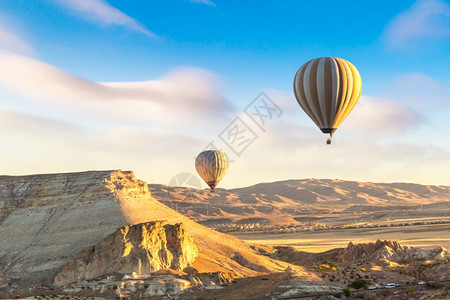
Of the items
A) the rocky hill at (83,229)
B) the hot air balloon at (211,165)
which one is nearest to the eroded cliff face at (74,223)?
the rocky hill at (83,229)

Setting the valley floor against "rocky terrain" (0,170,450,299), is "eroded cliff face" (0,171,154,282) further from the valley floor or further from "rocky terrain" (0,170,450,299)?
the valley floor

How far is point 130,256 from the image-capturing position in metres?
52.6

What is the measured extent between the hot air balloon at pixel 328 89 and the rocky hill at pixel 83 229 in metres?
20.3

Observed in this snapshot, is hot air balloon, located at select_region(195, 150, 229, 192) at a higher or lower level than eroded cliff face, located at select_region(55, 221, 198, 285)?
higher

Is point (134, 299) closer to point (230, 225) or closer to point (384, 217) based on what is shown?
point (230, 225)

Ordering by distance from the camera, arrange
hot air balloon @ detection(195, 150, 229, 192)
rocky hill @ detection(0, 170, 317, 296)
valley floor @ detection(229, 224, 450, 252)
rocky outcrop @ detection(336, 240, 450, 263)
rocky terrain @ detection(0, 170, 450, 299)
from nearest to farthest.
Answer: rocky terrain @ detection(0, 170, 450, 299)
rocky hill @ detection(0, 170, 317, 296)
rocky outcrop @ detection(336, 240, 450, 263)
hot air balloon @ detection(195, 150, 229, 192)
valley floor @ detection(229, 224, 450, 252)

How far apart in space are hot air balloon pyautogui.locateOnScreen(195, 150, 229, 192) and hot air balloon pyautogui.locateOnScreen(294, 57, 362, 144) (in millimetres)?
35232

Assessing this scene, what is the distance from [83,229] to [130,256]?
11.3 m

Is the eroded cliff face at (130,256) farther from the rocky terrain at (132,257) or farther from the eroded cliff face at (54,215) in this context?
the eroded cliff face at (54,215)

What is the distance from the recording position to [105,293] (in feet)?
155

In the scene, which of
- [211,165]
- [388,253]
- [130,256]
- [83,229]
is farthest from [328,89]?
[211,165]

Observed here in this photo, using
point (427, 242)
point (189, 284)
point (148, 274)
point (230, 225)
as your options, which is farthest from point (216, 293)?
point (230, 225)

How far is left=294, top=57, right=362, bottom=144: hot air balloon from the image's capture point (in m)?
53.7

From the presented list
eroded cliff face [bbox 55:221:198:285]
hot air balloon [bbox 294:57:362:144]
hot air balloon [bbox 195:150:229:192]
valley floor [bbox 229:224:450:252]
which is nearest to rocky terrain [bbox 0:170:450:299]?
eroded cliff face [bbox 55:221:198:285]
